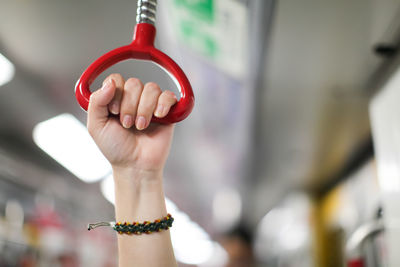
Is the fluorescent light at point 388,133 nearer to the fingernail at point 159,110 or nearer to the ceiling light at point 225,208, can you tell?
the fingernail at point 159,110

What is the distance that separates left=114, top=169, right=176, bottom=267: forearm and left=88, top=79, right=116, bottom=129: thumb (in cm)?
17

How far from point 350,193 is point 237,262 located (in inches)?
89.1

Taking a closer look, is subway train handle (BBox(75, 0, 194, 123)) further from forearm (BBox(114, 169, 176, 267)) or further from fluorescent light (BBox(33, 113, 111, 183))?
fluorescent light (BBox(33, 113, 111, 183))

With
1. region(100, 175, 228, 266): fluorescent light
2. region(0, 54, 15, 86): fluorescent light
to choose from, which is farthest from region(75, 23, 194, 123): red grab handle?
region(100, 175, 228, 266): fluorescent light

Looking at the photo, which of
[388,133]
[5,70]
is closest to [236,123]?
[388,133]

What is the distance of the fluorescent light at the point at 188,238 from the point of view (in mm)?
5254

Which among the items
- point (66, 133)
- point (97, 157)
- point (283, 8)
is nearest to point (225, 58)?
point (283, 8)

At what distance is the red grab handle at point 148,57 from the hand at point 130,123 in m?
0.02

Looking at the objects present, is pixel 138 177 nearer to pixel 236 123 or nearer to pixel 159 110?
pixel 159 110

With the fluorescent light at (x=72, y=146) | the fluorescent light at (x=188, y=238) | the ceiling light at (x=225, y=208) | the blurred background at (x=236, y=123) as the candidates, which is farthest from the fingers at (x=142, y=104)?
the ceiling light at (x=225, y=208)

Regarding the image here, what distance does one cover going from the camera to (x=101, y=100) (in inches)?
25.8

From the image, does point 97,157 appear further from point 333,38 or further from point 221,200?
point 333,38

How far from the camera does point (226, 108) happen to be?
104 inches

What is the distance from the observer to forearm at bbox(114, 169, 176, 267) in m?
0.80
